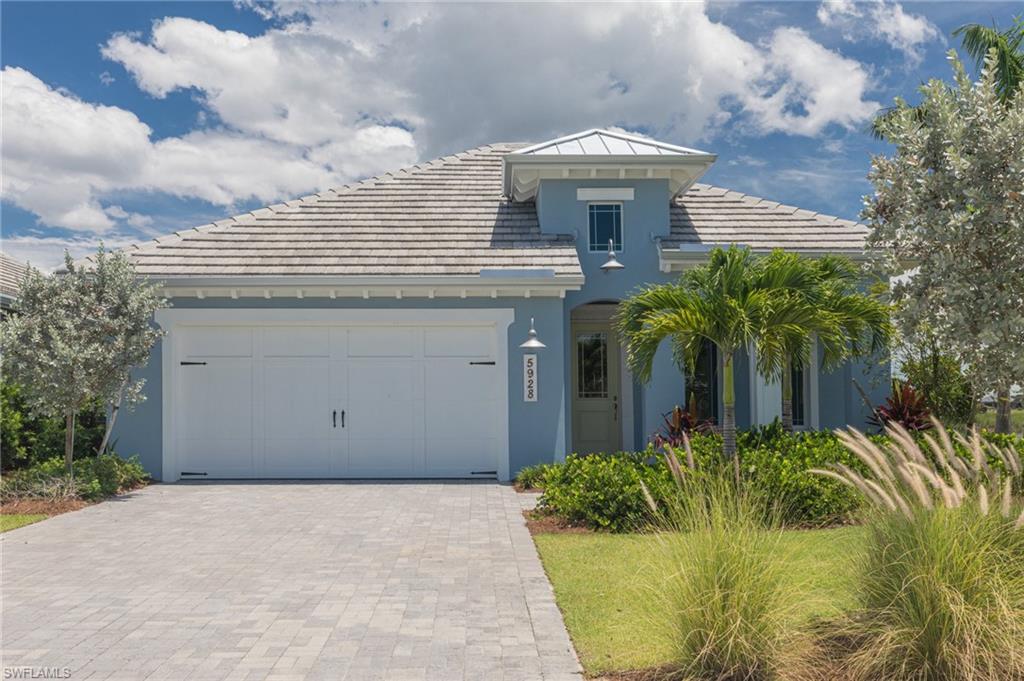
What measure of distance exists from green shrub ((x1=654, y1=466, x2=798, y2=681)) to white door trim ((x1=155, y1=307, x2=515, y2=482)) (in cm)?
900

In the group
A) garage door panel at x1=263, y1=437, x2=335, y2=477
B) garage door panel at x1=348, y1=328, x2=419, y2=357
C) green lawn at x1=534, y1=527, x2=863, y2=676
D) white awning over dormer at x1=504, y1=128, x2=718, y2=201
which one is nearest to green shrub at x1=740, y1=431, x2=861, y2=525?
green lawn at x1=534, y1=527, x2=863, y2=676

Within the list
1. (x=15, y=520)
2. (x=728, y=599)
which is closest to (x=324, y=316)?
(x=15, y=520)

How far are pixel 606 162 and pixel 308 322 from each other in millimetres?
6159

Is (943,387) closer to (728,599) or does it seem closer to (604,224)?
(604,224)

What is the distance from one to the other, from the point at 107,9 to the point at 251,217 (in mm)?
4310

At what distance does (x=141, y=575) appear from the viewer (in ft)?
24.8

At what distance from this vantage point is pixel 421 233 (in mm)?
14945

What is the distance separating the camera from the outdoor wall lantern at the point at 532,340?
13.1m

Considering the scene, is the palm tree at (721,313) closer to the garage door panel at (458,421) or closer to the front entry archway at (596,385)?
the garage door panel at (458,421)

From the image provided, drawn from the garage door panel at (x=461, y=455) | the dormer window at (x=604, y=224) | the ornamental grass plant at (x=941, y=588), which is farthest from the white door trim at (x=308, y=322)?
the ornamental grass plant at (x=941, y=588)

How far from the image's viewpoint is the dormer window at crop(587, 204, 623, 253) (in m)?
14.9

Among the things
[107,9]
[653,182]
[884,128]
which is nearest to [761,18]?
[653,182]

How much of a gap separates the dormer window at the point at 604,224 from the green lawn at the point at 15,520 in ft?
32.6

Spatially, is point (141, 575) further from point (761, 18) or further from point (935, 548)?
point (761, 18)
